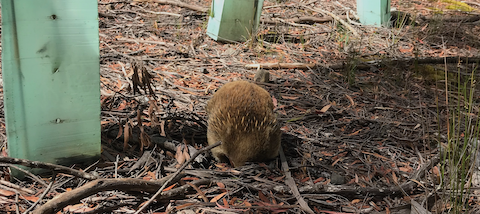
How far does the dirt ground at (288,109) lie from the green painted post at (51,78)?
0.72 ft

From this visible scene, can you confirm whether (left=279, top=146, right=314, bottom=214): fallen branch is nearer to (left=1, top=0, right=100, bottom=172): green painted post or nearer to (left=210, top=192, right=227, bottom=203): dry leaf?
(left=210, top=192, right=227, bottom=203): dry leaf

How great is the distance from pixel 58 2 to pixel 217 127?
1.31 m

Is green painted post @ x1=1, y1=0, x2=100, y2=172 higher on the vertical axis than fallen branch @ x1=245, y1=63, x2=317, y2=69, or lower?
higher

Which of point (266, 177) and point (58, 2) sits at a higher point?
point (58, 2)

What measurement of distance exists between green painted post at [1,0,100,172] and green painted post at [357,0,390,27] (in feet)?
16.2

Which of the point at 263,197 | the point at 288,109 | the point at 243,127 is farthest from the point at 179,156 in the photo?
the point at 288,109

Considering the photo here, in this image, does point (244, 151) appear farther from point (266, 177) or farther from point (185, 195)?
point (185, 195)

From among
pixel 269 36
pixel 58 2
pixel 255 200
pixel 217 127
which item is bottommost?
pixel 255 200

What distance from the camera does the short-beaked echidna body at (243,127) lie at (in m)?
2.66

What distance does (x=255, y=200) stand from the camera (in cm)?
230

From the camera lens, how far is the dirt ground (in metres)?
2.29

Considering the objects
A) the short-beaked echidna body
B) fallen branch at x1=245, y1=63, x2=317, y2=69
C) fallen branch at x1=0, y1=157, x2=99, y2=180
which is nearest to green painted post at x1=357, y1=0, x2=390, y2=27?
fallen branch at x1=245, y1=63, x2=317, y2=69

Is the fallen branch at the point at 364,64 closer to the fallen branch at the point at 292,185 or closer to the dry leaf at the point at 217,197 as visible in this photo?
the fallen branch at the point at 292,185

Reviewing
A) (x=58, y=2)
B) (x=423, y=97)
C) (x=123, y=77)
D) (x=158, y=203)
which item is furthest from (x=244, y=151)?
(x=423, y=97)
